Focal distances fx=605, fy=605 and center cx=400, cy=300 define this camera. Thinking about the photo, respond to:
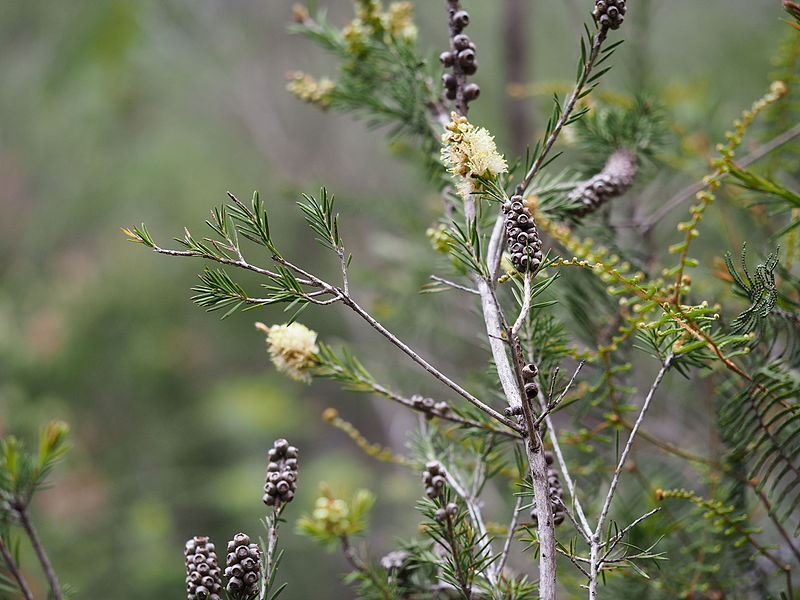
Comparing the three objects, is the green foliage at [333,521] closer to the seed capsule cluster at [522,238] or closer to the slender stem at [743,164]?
the seed capsule cluster at [522,238]

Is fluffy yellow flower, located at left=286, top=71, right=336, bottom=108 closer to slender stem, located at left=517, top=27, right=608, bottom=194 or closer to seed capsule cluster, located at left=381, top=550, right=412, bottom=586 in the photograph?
slender stem, located at left=517, top=27, right=608, bottom=194

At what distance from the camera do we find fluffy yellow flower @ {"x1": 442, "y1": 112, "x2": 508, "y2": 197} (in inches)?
13.0

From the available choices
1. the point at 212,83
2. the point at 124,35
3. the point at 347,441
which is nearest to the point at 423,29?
the point at 124,35

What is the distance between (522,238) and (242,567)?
0.77 ft

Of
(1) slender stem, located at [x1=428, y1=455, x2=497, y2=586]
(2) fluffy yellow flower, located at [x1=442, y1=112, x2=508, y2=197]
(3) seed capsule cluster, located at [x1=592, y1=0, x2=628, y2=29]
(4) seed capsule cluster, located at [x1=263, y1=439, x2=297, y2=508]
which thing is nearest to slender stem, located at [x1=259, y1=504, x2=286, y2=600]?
(4) seed capsule cluster, located at [x1=263, y1=439, x2=297, y2=508]

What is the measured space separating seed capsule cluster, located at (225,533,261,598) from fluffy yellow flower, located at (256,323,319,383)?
0.32 feet

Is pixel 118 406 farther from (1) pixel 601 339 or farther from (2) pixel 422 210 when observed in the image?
(1) pixel 601 339

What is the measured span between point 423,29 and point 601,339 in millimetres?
1671

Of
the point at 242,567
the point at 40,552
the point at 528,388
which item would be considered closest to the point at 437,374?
the point at 528,388

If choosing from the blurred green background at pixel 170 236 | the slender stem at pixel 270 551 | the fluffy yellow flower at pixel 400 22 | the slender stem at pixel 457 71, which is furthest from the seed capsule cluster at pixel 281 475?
the blurred green background at pixel 170 236

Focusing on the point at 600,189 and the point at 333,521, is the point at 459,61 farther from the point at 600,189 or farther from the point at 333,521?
the point at 333,521

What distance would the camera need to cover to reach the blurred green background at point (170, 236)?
4.60 ft

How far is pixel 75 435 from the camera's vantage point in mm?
1837

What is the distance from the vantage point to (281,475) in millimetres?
348
